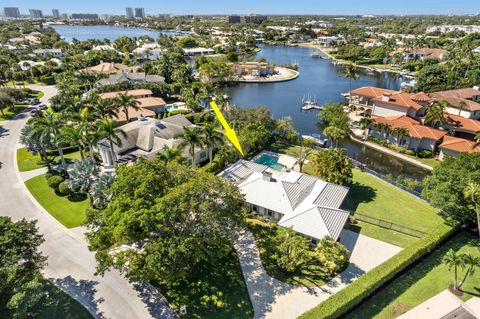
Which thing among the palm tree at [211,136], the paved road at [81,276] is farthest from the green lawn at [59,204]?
the palm tree at [211,136]

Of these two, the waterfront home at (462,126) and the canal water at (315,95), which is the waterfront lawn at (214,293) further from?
the waterfront home at (462,126)

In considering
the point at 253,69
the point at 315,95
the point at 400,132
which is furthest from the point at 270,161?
the point at 253,69

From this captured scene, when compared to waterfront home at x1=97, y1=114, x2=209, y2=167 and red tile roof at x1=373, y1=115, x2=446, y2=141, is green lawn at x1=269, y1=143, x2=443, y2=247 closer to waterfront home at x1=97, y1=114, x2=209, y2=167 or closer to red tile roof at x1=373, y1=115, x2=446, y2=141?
red tile roof at x1=373, y1=115, x2=446, y2=141

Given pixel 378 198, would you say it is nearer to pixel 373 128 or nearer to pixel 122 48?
pixel 373 128

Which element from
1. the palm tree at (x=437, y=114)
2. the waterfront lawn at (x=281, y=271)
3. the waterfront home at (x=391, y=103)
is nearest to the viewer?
the waterfront lawn at (x=281, y=271)

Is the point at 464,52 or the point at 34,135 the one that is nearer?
the point at 34,135

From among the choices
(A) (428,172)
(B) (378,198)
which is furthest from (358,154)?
(B) (378,198)
